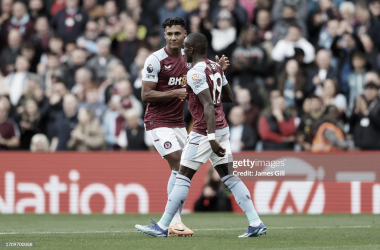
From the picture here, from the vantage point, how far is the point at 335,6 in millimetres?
16219

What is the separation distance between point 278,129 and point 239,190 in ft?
19.2

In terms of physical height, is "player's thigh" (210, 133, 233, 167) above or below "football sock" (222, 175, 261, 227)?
above

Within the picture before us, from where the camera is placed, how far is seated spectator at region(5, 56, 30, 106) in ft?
52.9

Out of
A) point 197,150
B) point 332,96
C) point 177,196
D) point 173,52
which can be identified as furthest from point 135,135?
point 197,150

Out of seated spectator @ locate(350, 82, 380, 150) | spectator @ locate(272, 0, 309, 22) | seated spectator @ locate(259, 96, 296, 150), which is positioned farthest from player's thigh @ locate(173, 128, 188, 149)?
spectator @ locate(272, 0, 309, 22)

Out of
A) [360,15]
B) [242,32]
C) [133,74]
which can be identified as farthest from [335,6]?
[133,74]

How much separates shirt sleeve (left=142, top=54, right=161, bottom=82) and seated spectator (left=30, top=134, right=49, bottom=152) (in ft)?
21.2

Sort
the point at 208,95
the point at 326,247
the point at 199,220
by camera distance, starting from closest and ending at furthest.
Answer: the point at 326,247 → the point at 208,95 → the point at 199,220

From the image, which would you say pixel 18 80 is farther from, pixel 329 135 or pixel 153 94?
pixel 153 94

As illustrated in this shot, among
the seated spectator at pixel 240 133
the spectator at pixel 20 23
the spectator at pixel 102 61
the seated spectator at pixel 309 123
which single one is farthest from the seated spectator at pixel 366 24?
the spectator at pixel 20 23

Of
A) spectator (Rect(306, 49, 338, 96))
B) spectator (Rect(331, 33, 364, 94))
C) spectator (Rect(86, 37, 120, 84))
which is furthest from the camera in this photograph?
spectator (Rect(86, 37, 120, 84))

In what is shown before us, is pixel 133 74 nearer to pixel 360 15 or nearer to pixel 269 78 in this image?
pixel 269 78

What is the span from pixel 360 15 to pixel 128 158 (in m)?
6.01

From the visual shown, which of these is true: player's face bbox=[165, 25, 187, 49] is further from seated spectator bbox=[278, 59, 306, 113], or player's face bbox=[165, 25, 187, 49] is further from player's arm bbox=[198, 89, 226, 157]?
seated spectator bbox=[278, 59, 306, 113]
